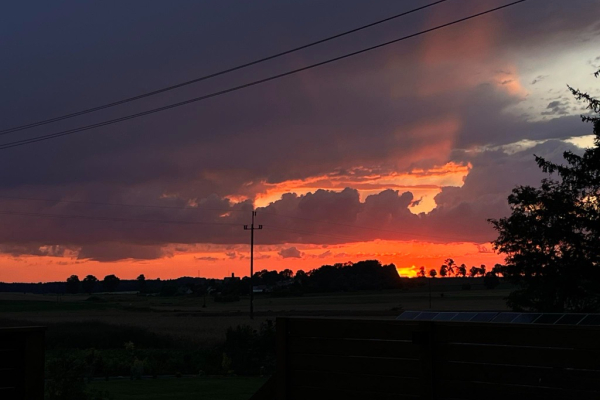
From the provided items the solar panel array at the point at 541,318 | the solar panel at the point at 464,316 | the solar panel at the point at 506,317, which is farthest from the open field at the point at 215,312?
the solar panel at the point at 506,317

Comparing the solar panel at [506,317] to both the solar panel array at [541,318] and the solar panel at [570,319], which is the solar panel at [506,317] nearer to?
the solar panel array at [541,318]

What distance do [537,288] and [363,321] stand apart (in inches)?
1051

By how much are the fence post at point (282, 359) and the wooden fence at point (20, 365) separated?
307 centimetres

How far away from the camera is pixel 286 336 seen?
9047 millimetres

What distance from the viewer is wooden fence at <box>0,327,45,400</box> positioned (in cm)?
735

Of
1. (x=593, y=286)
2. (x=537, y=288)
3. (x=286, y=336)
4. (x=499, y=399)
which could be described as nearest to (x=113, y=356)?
(x=537, y=288)

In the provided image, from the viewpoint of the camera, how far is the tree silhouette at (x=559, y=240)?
1241 inches

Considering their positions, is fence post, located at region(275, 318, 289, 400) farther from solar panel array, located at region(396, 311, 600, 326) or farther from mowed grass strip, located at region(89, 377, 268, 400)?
mowed grass strip, located at region(89, 377, 268, 400)

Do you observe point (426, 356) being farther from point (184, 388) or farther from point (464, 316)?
point (184, 388)

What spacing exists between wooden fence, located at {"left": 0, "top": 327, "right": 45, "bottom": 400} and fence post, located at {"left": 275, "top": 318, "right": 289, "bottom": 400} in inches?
121

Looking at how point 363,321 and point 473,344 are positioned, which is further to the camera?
point 363,321

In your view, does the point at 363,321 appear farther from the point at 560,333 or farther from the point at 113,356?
the point at 113,356

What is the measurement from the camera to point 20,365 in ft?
24.4

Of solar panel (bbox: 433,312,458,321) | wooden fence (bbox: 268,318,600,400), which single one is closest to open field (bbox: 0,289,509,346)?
solar panel (bbox: 433,312,458,321)
